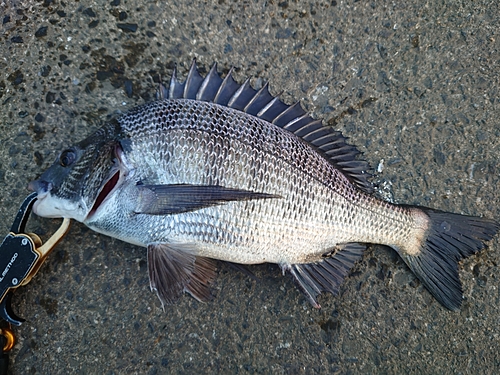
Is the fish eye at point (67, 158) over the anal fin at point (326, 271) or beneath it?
beneath

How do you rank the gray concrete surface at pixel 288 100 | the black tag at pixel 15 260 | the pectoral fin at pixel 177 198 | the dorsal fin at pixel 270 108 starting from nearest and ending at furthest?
the pectoral fin at pixel 177 198 < the black tag at pixel 15 260 < the dorsal fin at pixel 270 108 < the gray concrete surface at pixel 288 100

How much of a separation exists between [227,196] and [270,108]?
575mm

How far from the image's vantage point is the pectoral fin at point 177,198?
6.11 ft

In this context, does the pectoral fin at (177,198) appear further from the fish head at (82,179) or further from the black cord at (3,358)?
the black cord at (3,358)

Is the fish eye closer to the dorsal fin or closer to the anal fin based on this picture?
the dorsal fin

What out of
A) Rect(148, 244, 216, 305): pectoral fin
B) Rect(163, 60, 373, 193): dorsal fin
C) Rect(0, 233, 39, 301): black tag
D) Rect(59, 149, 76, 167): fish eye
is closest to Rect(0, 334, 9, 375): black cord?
Rect(0, 233, 39, 301): black tag

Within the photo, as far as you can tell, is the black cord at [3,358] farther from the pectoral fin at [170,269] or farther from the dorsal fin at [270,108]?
the dorsal fin at [270,108]

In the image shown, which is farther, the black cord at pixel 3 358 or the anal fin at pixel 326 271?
the anal fin at pixel 326 271

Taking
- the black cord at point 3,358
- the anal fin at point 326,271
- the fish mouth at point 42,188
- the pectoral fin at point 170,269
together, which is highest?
the anal fin at point 326,271

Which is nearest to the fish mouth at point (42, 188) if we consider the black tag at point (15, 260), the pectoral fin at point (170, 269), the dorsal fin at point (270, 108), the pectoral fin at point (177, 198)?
the black tag at point (15, 260)

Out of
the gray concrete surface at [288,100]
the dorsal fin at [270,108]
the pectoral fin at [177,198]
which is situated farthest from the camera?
the gray concrete surface at [288,100]

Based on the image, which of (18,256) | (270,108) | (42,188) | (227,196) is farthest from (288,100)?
(18,256)

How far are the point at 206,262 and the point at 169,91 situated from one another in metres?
0.94

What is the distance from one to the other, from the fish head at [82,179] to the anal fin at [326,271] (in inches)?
41.5
